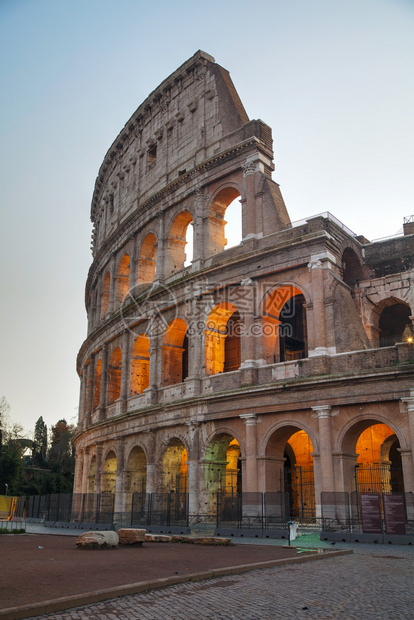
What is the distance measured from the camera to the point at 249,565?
9180 millimetres

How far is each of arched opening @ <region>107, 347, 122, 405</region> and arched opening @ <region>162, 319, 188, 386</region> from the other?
5768 mm

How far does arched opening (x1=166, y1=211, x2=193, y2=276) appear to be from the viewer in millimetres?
26734

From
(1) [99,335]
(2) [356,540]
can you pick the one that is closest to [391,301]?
(2) [356,540]

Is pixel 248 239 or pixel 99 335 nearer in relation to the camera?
pixel 248 239

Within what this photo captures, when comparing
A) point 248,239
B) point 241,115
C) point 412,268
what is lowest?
point 412,268

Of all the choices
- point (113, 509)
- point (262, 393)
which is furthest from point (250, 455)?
point (113, 509)

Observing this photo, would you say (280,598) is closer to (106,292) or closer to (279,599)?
(279,599)

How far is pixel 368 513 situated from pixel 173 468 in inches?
422

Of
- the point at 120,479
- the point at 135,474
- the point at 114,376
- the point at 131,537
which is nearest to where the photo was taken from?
the point at 131,537

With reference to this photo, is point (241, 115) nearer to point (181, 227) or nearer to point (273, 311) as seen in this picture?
point (181, 227)

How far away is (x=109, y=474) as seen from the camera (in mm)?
28688

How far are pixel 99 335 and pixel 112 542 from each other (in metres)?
19.6

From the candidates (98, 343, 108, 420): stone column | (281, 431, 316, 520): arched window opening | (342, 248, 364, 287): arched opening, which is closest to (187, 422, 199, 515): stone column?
(281, 431, 316, 520): arched window opening

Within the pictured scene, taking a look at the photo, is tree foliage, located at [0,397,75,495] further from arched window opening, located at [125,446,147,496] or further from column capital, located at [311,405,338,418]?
column capital, located at [311,405,338,418]
